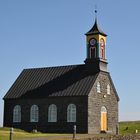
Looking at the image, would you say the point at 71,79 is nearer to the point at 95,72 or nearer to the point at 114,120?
the point at 95,72

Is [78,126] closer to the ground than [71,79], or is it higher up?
closer to the ground

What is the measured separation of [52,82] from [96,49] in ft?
23.4

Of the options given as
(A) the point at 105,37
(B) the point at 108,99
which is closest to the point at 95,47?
(A) the point at 105,37

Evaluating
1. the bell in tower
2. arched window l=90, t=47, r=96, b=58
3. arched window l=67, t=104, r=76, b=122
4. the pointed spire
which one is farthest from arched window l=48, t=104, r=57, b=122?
the pointed spire

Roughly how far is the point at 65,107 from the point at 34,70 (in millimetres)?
10319

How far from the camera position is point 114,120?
62344mm

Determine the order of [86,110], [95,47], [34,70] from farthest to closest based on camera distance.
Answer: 1. [34,70]
2. [95,47]
3. [86,110]

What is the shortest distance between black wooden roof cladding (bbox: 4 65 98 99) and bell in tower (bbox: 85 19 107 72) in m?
1.22

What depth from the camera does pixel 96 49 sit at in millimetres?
60156

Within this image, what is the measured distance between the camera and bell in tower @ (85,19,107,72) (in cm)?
5938

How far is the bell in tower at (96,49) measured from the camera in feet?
195

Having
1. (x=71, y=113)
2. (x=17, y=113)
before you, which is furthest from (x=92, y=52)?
(x=17, y=113)

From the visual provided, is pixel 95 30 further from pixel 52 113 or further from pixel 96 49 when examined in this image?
pixel 52 113

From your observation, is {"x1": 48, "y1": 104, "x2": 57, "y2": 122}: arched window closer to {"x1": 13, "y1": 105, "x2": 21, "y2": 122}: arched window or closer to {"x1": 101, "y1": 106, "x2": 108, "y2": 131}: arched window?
{"x1": 13, "y1": 105, "x2": 21, "y2": 122}: arched window
